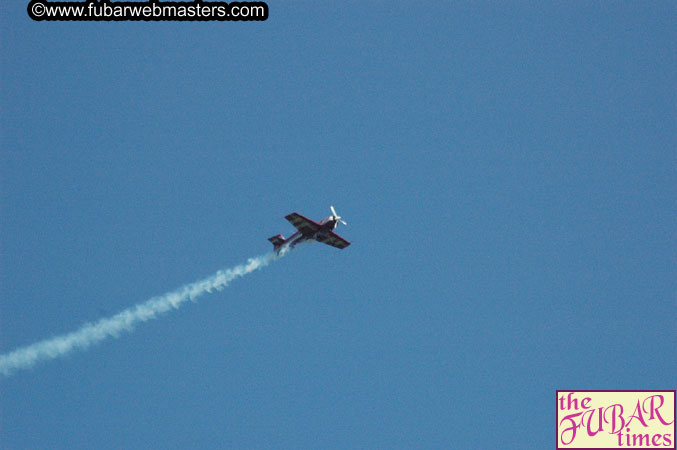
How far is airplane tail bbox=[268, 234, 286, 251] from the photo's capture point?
8175 cm

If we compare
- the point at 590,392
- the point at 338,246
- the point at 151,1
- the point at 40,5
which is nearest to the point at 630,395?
the point at 590,392

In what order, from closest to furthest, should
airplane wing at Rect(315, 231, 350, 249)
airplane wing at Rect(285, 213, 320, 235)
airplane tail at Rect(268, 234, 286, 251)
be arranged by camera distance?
airplane wing at Rect(285, 213, 320, 235) < airplane wing at Rect(315, 231, 350, 249) < airplane tail at Rect(268, 234, 286, 251)

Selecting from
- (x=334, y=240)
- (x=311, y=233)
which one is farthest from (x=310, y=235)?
(x=334, y=240)

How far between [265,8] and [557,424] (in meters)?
36.0

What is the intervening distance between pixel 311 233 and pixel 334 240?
3.38m

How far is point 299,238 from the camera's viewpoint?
8012 centimetres

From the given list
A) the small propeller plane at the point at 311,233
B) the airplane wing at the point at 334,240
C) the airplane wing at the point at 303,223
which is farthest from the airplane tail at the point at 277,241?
the airplane wing at the point at 334,240

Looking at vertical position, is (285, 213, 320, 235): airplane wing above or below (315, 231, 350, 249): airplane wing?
below

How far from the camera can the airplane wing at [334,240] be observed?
265 ft

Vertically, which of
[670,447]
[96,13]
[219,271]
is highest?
[96,13]

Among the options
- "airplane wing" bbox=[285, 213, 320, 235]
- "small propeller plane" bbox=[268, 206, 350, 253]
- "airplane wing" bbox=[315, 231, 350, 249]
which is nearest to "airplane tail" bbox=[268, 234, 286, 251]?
"small propeller plane" bbox=[268, 206, 350, 253]

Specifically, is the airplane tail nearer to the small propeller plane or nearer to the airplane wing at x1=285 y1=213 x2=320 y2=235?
the small propeller plane

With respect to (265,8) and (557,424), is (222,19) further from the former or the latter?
(557,424)

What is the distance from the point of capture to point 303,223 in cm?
7800
